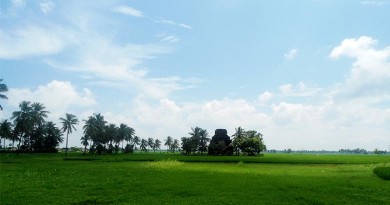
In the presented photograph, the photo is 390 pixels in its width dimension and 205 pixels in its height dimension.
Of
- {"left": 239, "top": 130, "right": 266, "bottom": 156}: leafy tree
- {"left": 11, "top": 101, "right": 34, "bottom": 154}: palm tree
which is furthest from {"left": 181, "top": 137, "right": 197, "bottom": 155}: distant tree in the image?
{"left": 11, "top": 101, "right": 34, "bottom": 154}: palm tree

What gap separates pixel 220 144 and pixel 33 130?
5459cm

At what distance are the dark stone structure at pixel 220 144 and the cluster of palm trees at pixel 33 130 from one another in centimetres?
4377

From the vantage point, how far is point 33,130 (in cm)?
9581

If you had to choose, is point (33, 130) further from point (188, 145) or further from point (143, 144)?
point (143, 144)

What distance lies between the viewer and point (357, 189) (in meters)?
22.6

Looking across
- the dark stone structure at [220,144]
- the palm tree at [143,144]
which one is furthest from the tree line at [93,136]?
the palm tree at [143,144]

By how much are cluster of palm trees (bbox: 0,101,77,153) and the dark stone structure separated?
43.8 metres

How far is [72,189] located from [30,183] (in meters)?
4.58

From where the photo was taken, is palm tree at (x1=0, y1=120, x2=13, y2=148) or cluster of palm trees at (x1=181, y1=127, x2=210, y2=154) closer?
palm tree at (x1=0, y1=120, x2=13, y2=148)

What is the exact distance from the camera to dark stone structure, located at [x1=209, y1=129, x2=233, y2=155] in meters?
112

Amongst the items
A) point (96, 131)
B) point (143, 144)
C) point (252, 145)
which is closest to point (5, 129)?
point (96, 131)

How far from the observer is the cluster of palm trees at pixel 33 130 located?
275 ft

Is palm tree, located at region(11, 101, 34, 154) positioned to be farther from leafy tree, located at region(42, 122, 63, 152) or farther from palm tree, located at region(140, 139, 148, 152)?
palm tree, located at region(140, 139, 148, 152)

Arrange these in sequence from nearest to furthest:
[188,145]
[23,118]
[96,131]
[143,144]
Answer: [23,118], [96,131], [188,145], [143,144]
